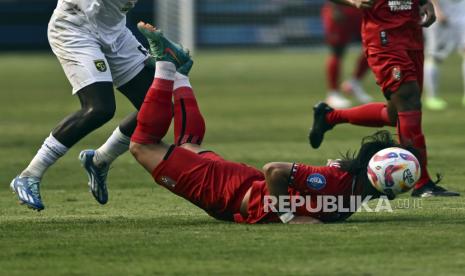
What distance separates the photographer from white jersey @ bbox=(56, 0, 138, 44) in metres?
10.4

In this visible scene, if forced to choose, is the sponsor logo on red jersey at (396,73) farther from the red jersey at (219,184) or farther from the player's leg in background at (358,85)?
the player's leg in background at (358,85)

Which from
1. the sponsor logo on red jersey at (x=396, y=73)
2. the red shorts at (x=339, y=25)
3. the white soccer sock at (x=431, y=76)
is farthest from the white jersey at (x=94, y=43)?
the red shorts at (x=339, y=25)

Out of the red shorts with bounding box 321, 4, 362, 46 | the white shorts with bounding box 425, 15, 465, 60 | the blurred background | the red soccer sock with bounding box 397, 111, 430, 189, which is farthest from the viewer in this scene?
the blurred background

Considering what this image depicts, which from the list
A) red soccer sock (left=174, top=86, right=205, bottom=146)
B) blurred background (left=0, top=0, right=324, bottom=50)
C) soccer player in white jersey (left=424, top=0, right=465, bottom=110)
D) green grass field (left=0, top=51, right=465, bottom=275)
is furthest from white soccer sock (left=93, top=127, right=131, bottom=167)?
blurred background (left=0, top=0, right=324, bottom=50)

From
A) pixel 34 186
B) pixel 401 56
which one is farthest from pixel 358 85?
pixel 34 186

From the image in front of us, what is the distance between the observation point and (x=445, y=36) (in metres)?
22.1

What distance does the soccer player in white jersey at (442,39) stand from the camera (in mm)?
21906

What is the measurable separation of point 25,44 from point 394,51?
30.1 meters

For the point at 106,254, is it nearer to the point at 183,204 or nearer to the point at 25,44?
the point at 183,204

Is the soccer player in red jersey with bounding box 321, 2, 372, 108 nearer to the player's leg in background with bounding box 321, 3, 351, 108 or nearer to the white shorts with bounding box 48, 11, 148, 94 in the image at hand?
the player's leg in background with bounding box 321, 3, 351, 108

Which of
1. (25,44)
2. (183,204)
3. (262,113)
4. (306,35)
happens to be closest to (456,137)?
(262,113)

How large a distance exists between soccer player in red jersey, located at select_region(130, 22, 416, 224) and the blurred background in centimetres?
2608

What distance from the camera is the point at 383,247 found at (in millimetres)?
8219

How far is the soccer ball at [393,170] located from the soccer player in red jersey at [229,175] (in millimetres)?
88
